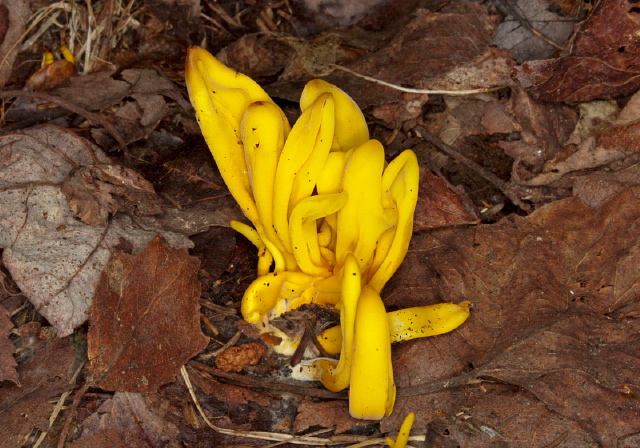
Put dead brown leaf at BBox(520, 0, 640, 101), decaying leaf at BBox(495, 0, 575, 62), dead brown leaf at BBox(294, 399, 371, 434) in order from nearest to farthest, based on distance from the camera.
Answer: dead brown leaf at BBox(294, 399, 371, 434), dead brown leaf at BBox(520, 0, 640, 101), decaying leaf at BBox(495, 0, 575, 62)

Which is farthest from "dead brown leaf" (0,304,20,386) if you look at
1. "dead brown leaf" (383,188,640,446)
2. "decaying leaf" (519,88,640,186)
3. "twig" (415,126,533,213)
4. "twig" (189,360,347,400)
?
"decaying leaf" (519,88,640,186)

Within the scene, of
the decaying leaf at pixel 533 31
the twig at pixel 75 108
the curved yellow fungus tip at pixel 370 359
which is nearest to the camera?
the curved yellow fungus tip at pixel 370 359

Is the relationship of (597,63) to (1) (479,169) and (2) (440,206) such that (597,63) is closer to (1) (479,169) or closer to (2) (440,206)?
(1) (479,169)

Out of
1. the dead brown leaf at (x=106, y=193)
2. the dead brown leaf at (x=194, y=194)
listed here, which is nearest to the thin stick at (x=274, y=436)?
the dead brown leaf at (x=194, y=194)

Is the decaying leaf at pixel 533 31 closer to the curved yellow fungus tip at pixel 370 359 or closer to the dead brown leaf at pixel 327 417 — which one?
the curved yellow fungus tip at pixel 370 359

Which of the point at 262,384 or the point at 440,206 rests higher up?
the point at 440,206

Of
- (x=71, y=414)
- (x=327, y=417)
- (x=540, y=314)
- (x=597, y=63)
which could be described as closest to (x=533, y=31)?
(x=597, y=63)

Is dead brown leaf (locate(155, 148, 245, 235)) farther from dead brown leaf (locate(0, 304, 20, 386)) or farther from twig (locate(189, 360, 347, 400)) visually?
dead brown leaf (locate(0, 304, 20, 386))

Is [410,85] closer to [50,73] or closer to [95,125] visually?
[95,125]
